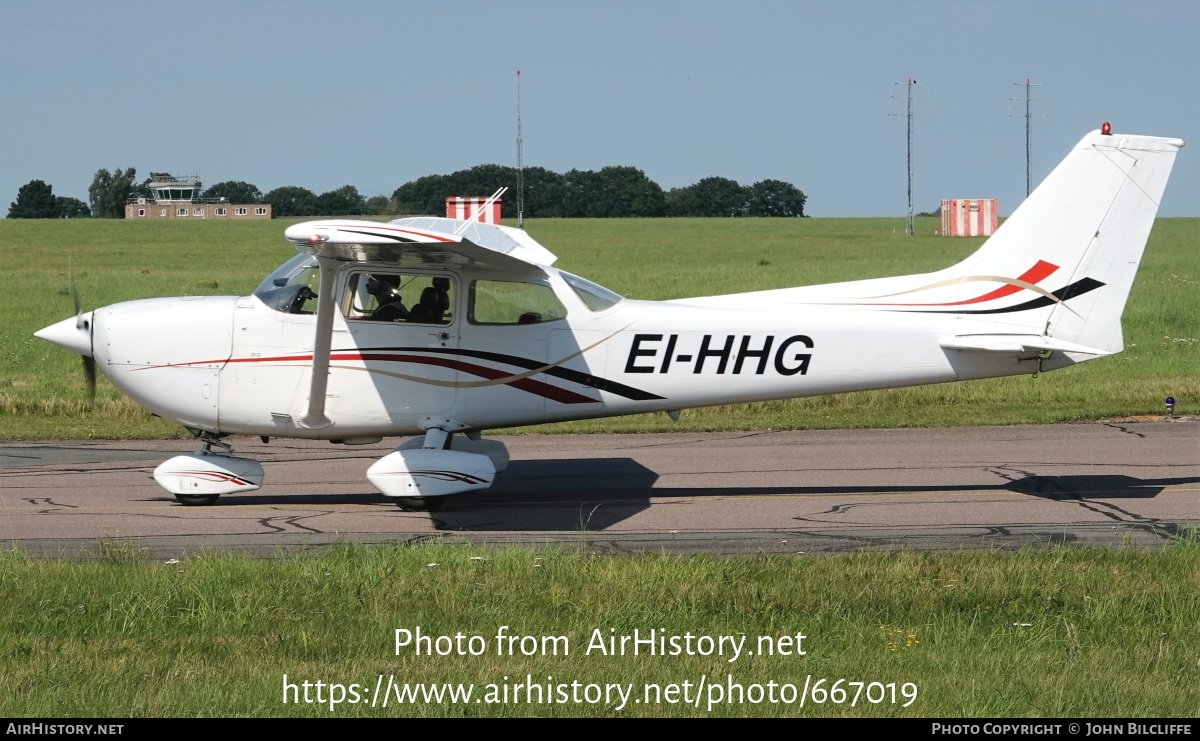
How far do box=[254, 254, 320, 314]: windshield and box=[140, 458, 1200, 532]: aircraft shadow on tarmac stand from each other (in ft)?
5.80

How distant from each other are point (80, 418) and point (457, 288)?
760 centimetres

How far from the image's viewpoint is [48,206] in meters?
101

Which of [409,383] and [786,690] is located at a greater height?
[409,383]

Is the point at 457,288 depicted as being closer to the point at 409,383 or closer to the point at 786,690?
the point at 409,383

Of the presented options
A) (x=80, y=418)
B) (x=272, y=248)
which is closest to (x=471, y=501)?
(x=80, y=418)

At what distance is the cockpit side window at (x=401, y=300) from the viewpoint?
9859 mm

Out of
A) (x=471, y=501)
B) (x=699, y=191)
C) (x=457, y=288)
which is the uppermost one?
(x=699, y=191)

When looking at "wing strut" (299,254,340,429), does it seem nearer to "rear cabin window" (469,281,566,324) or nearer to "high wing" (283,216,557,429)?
"high wing" (283,216,557,429)

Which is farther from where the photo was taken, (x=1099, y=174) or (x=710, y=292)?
(x=710, y=292)

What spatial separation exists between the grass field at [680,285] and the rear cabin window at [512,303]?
4.38 m

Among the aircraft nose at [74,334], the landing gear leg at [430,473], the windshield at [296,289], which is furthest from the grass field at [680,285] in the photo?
the windshield at [296,289]

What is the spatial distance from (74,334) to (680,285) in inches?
970

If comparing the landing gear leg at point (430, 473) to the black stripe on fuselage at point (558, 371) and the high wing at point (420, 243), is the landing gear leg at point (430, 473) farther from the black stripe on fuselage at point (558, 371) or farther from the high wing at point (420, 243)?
the high wing at point (420, 243)

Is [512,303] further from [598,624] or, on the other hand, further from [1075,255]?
[1075,255]
